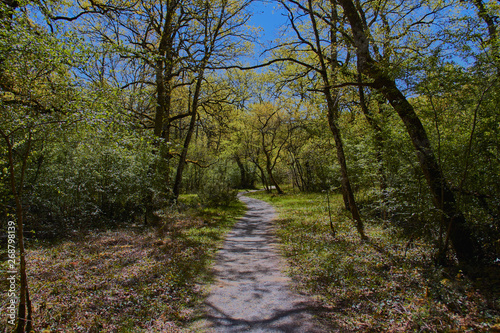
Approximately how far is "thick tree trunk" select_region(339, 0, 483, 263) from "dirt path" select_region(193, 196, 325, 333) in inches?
121

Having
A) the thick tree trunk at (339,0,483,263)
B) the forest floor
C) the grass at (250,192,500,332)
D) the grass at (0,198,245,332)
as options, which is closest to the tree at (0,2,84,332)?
the grass at (0,198,245,332)

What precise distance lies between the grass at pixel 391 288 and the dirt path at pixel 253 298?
0.37 metres

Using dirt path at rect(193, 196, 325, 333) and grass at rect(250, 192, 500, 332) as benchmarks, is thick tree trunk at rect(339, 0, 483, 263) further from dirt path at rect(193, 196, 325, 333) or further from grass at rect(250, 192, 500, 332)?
dirt path at rect(193, 196, 325, 333)

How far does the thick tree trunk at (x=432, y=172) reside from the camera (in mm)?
4402

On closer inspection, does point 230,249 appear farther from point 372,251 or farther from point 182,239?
point 372,251

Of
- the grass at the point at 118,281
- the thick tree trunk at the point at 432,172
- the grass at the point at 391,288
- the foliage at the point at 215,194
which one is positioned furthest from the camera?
the foliage at the point at 215,194

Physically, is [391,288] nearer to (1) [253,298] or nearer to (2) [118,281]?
(1) [253,298]

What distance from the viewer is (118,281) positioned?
4590 millimetres

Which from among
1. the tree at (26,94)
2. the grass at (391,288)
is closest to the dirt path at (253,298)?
the grass at (391,288)

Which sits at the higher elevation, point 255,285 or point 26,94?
point 26,94

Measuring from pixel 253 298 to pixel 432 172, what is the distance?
13.8ft

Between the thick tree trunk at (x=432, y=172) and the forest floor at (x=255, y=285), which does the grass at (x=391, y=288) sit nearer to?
the forest floor at (x=255, y=285)

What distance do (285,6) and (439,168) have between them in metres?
7.34

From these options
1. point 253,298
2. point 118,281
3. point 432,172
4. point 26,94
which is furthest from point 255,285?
point 26,94
